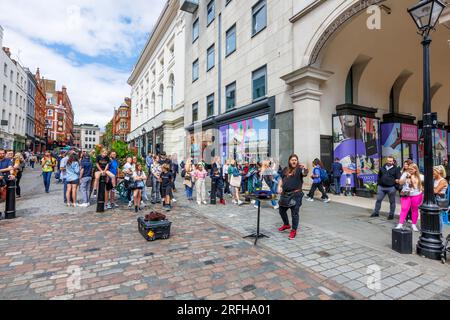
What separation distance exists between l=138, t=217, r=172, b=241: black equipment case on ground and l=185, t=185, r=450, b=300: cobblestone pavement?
1.71 m

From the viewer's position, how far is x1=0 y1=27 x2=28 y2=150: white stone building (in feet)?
100

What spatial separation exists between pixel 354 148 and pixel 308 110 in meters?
3.13

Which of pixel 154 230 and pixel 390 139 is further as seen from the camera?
pixel 390 139

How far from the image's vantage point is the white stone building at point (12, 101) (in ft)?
100

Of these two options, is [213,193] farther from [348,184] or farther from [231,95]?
[231,95]

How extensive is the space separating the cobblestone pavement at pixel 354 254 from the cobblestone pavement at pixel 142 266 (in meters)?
0.25

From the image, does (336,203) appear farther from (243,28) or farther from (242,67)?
(243,28)

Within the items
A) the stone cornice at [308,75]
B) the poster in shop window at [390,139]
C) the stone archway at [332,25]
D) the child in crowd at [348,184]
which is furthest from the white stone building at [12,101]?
the poster in shop window at [390,139]

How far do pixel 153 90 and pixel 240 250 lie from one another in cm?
3539

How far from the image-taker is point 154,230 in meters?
4.95

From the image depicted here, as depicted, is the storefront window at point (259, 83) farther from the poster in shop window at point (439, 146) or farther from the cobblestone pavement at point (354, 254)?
the poster in shop window at point (439, 146)

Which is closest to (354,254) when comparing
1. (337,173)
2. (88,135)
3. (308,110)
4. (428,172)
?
(428,172)

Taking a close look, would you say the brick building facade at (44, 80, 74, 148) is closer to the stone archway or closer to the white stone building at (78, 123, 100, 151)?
the white stone building at (78, 123, 100, 151)
